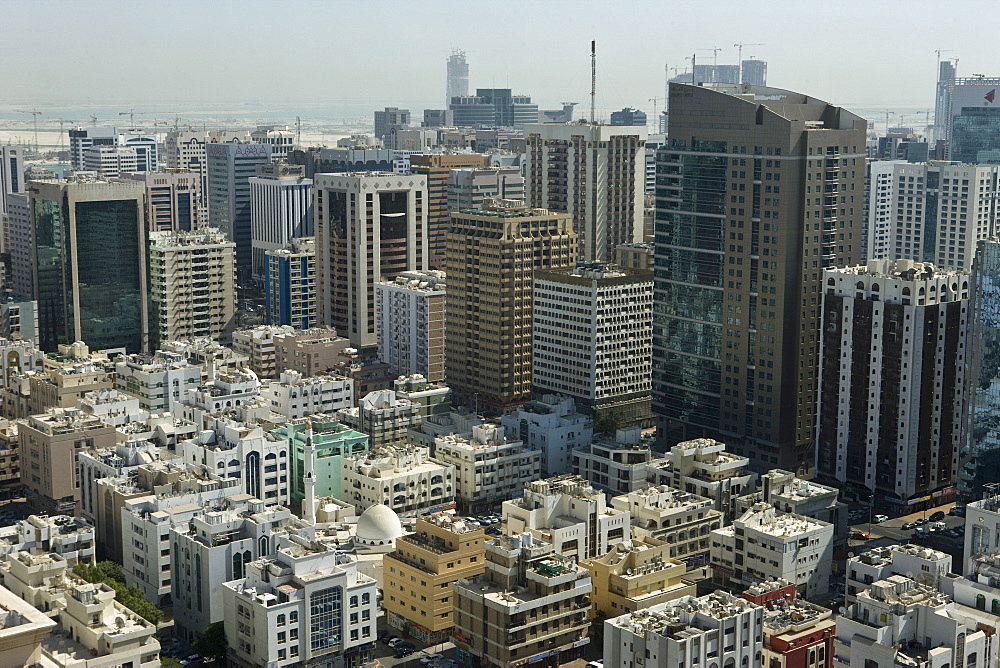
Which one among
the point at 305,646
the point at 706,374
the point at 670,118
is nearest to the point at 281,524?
the point at 305,646

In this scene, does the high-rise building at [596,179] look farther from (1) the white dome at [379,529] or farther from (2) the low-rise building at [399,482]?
(1) the white dome at [379,529]

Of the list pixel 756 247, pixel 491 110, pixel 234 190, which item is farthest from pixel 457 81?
pixel 756 247

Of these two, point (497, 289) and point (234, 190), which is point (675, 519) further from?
point (234, 190)

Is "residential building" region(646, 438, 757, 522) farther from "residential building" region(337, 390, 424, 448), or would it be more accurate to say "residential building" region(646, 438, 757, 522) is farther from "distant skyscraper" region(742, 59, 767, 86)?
"distant skyscraper" region(742, 59, 767, 86)

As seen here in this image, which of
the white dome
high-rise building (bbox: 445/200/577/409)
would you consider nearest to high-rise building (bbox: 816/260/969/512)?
high-rise building (bbox: 445/200/577/409)

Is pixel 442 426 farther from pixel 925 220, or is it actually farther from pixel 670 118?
pixel 925 220

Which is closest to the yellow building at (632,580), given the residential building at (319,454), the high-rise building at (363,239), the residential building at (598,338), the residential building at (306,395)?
the residential building at (319,454)
